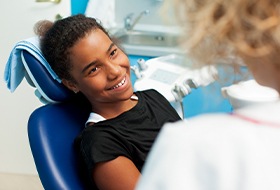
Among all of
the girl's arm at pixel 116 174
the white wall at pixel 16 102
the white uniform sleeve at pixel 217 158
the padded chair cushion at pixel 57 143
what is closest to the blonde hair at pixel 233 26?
the white uniform sleeve at pixel 217 158

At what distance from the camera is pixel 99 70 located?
133cm

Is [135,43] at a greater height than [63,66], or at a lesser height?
lesser

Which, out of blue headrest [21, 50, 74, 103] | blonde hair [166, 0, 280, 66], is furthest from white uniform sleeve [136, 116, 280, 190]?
blue headrest [21, 50, 74, 103]

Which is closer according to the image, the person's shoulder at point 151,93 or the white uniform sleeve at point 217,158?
the white uniform sleeve at point 217,158

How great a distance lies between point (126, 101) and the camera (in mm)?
1419

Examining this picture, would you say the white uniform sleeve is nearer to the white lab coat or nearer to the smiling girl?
the white lab coat

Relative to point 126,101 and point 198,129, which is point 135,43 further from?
point 198,129

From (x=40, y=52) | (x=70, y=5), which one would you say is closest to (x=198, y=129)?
(x=40, y=52)

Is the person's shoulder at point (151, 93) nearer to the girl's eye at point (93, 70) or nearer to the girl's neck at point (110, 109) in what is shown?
the girl's neck at point (110, 109)

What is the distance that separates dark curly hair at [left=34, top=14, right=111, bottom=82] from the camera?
1.33 m

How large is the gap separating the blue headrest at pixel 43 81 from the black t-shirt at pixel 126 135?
172 millimetres

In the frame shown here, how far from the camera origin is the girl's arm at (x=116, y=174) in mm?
1183

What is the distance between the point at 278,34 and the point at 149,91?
1070 mm

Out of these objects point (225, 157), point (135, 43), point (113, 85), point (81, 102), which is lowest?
point (135, 43)
